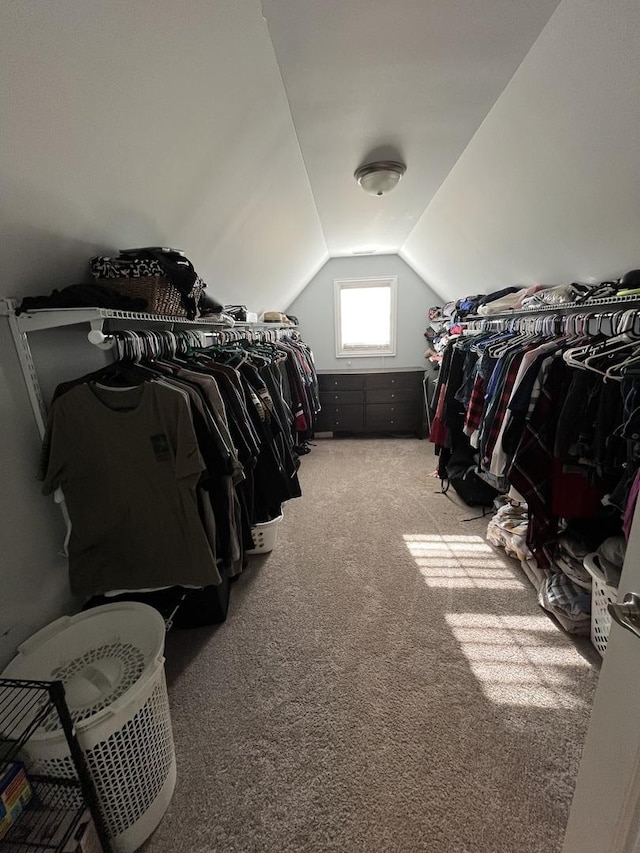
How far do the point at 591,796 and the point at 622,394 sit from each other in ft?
3.51

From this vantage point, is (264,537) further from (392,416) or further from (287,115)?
(392,416)

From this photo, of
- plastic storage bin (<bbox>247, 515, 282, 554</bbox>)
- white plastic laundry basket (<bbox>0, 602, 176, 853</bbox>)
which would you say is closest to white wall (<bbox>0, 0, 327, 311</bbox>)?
white plastic laundry basket (<bbox>0, 602, 176, 853</bbox>)

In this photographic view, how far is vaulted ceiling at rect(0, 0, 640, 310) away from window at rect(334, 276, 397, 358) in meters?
2.46

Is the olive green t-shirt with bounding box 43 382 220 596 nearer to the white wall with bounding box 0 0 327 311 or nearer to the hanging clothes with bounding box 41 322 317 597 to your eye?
the hanging clothes with bounding box 41 322 317 597

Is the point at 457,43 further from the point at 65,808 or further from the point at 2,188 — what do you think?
the point at 65,808

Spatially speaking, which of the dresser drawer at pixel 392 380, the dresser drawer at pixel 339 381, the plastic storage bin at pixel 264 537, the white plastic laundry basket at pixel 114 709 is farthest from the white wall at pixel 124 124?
the dresser drawer at pixel 392 380

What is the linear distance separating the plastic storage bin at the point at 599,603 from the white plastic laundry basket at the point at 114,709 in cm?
162

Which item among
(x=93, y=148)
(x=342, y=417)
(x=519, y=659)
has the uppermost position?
(x=93, y=148)

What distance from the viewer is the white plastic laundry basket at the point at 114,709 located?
849mm

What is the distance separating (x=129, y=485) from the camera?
121 cm

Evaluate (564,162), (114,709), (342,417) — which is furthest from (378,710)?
(342,417)

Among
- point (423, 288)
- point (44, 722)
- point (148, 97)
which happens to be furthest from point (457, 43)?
point (423, 288)

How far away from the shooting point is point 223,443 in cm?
124

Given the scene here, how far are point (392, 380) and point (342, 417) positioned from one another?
784 mm
